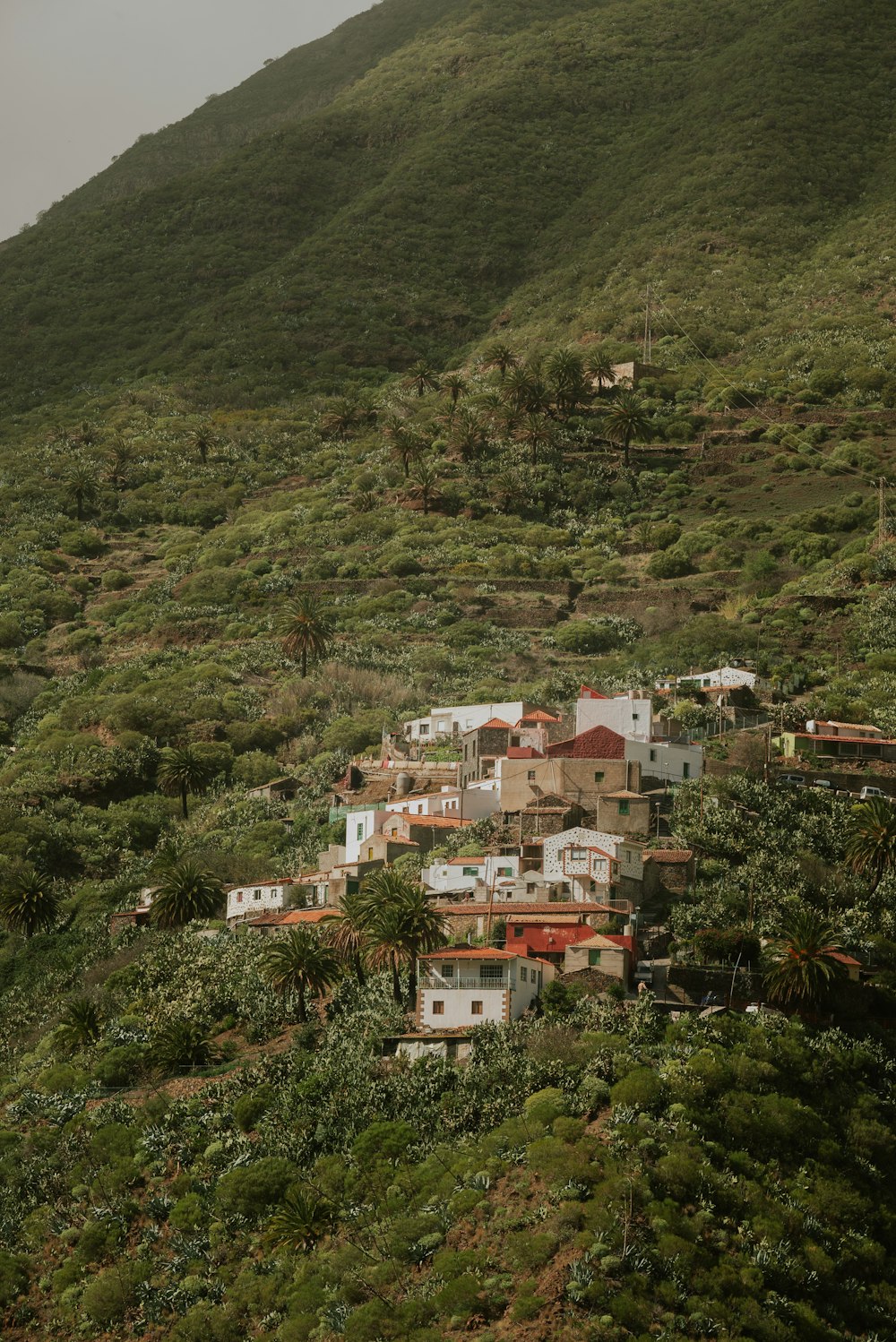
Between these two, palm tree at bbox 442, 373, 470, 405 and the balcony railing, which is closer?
the balcony railing

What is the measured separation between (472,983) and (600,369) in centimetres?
7874

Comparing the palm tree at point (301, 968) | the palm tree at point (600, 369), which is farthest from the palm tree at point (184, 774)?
the palm tree at point (600, 369)

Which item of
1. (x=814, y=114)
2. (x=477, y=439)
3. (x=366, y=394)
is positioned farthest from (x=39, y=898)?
(x=814, y=114)

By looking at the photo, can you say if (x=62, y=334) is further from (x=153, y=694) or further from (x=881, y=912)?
(x=881, y=912)

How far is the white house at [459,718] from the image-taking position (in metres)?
76.5

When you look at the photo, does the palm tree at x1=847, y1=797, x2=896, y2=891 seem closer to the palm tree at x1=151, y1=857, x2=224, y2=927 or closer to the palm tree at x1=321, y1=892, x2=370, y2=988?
the palm tree at x1=321, y1=892, x2=370, y2=988

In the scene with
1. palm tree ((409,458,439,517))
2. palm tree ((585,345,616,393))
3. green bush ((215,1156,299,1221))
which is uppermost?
palm tree ((585,345,616,393))

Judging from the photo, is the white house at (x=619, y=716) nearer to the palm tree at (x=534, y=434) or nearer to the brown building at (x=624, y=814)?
the brown building at (x=624, y=814)

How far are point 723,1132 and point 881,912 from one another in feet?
40.7

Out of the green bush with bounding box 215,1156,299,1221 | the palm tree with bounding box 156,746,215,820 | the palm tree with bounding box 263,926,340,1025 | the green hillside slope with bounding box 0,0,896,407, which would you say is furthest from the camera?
the green hillside slope with bounding box 0,0,896,407

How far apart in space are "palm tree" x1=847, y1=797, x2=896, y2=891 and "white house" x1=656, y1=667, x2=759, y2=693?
17.8 metres

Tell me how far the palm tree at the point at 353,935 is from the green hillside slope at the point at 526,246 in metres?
80.0

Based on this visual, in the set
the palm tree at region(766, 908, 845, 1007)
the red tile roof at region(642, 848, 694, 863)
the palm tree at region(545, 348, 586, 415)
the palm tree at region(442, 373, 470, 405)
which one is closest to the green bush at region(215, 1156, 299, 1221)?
the palm tree at region(766, 908, 845, 1007)

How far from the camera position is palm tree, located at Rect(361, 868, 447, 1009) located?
51750mm
